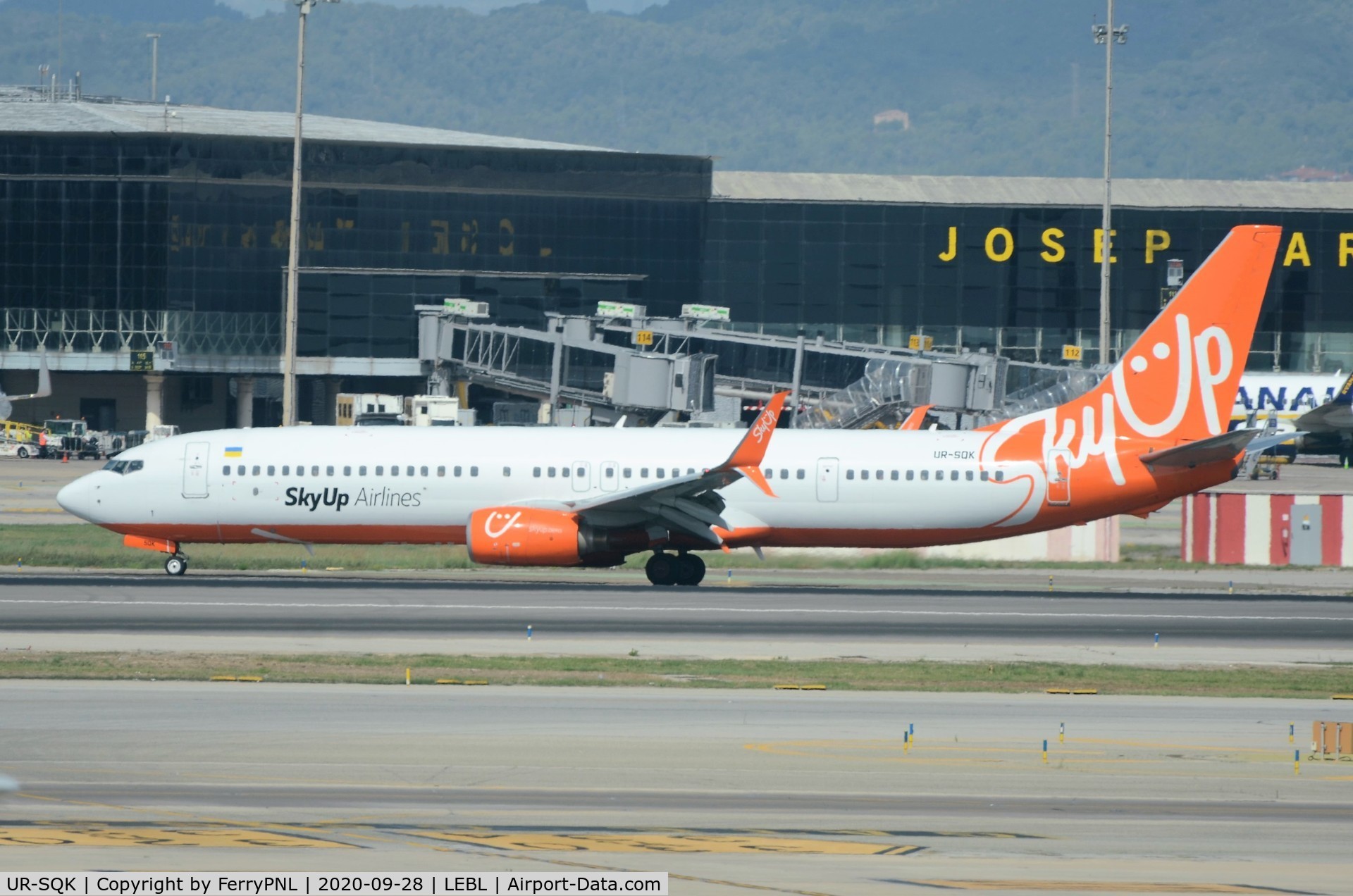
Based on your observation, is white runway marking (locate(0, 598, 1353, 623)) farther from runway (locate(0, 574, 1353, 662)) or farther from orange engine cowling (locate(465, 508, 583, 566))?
orange engine cowling (locate(465, 508, 583, 566))

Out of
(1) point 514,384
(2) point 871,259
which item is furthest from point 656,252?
(1) point 514,384

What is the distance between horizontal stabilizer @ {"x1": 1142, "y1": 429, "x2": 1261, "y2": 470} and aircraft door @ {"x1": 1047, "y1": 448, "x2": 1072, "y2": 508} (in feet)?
5.94

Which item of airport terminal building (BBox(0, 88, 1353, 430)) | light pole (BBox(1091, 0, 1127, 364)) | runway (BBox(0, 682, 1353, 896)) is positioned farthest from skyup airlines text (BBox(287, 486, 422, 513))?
airport terminal building (BBox(0, 88, 1353, 430))

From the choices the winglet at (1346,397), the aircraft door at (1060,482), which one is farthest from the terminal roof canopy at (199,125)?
the aircraft door at (1060,482)

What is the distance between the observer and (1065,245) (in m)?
116

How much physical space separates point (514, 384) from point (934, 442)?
54.1 m

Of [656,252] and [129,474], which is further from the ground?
[656,252]

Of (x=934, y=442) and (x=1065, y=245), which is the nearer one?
(x=934, y=442)

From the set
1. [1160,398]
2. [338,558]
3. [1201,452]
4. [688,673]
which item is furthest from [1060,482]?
[338,558]

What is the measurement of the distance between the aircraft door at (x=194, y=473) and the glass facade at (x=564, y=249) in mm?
59839

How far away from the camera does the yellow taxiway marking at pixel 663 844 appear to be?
55.8ft

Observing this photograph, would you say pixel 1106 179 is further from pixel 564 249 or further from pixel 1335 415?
pixel 564 249

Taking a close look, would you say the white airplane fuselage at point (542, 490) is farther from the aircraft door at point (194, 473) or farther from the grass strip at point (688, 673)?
the grass strip at point (688, 673)

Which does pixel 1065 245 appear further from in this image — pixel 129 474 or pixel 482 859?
pixel 482 859
